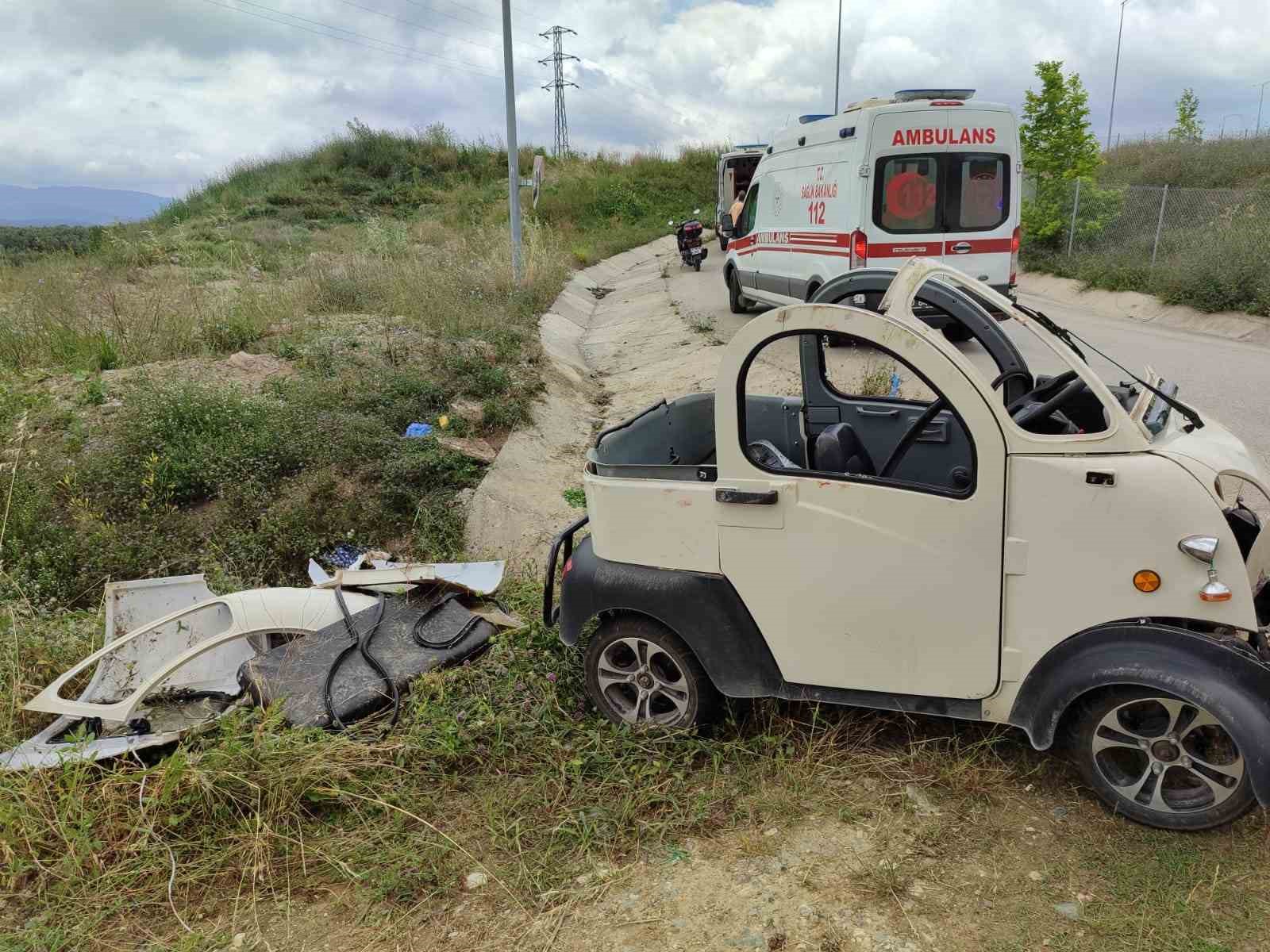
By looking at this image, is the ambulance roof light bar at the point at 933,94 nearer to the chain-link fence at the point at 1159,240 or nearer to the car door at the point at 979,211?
the car door at the point at 979,211

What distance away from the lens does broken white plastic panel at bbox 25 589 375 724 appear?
4.19 metres

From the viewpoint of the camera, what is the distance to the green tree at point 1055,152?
1684 centimetres

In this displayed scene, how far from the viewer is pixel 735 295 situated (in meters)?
14.8

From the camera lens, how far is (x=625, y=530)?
11.3ft

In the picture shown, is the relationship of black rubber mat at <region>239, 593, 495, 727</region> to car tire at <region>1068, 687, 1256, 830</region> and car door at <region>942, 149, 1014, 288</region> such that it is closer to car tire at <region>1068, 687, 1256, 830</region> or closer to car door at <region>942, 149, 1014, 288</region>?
car tire at <region>1068, 687, 1256, 830</region>

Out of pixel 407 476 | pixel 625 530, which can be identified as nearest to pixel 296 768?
pixel 625 530

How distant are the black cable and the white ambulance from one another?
25.5 ft

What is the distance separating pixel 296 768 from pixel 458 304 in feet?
29.5

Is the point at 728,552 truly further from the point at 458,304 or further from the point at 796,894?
the point at 458,304

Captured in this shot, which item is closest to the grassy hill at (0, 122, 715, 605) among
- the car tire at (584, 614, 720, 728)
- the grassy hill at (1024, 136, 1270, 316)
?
the car tire at (584, 614, 720, 728)

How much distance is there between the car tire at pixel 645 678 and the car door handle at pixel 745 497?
2.20 feet

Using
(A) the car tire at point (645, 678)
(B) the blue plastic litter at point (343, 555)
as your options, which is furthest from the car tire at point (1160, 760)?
(B) the blue plastic litter at point (343, 555)

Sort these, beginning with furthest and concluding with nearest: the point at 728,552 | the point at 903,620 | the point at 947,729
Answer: the point at 947,729 < the point at 728,552 < the point at 903,620

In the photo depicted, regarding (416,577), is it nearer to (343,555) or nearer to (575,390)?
(343,555)
